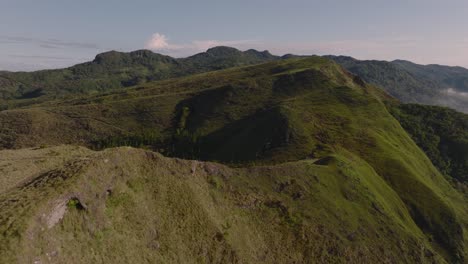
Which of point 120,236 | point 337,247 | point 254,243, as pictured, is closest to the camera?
point 120,236

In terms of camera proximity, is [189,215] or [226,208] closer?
[189,215]

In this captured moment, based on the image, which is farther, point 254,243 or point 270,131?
point 270,131

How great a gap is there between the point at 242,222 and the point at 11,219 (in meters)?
30.0

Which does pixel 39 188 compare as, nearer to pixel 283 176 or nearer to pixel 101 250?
pixel 101 250

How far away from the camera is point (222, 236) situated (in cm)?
4612

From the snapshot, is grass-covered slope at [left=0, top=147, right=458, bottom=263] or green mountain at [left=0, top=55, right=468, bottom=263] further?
green mountain at [left=0, top=55, right=468, bottom=263]

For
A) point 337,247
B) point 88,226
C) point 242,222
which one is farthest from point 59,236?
point 337,247

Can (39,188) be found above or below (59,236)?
above

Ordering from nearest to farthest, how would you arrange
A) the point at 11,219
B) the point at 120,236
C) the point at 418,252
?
the point at 11,219, the point at 120,236, the point at 418,252

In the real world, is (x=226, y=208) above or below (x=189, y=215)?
below

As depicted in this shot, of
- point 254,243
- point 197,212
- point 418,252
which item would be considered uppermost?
point 197,212

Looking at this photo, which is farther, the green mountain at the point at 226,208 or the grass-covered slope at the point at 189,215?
the green mountain at the point at 226,208

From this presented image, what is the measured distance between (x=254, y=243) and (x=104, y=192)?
22.1 metres

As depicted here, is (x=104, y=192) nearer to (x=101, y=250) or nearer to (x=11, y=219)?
(x=101, y=250)
